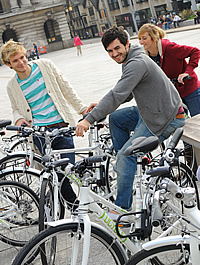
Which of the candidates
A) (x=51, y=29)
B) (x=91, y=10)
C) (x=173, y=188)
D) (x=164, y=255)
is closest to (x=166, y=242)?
(x=164, y=255)

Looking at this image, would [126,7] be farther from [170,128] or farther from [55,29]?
[170,128]

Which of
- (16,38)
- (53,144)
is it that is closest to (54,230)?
(53,144)

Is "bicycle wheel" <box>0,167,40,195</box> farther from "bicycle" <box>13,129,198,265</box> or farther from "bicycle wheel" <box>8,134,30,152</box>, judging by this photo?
"bicycle" <box>13,129,198,265</box>

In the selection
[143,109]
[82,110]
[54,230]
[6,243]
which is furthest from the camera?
[82,110]

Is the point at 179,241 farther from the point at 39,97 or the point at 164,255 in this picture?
the point at 39,97

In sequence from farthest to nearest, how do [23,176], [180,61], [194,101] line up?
[194,101] < [180,61] < [23,176]

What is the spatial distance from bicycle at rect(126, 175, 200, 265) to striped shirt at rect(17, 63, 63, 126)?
248 centimetres

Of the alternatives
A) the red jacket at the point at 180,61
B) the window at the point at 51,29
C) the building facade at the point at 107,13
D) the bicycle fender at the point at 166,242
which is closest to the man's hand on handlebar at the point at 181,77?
the red jacket at the point at 180,61

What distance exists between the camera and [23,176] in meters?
4.44

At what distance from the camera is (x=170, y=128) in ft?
12.6

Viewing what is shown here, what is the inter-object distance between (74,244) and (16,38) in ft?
203

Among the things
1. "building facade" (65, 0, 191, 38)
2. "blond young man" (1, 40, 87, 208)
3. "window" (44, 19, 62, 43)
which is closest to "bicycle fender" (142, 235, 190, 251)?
"blond young man" (1, 40, 87, 208)

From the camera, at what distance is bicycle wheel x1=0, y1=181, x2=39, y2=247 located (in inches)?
170

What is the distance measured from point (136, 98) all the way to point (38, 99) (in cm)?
154
